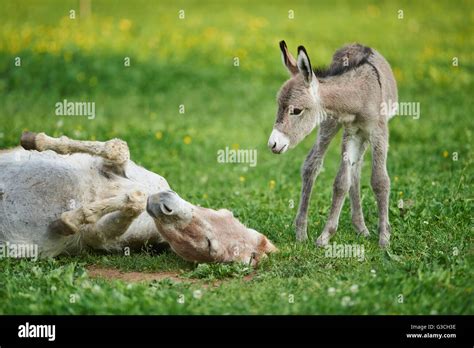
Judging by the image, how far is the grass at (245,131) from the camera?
637 centimetres

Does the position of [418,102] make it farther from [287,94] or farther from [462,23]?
[287,94]

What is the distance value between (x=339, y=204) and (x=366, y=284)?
5.82 feet

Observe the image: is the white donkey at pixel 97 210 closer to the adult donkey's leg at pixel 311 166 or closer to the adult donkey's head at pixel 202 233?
the adult donkey's head at pixel 202 233

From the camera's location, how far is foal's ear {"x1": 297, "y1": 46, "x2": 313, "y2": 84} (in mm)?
7219

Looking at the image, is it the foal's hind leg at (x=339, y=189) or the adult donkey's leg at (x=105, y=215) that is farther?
the foal's hind leg at (x=339, y=189)

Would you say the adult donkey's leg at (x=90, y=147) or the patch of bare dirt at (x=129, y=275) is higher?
the adult donkey's leg at (x=90, y=147)

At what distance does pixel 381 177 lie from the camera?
7.98 metres

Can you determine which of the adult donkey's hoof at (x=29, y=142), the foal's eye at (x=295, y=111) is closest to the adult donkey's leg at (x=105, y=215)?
the adult donkey's hoof at (x=29, y=142)

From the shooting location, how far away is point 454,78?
15.9 metres

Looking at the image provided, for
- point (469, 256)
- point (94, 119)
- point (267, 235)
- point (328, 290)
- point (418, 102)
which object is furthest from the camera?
point (418, 102)

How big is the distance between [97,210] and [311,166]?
7.97 feet

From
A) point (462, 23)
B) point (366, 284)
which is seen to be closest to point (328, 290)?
point (366, 284)

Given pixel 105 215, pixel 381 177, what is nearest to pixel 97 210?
pixel 105 215

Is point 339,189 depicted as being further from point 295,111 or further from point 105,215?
point 105,215
